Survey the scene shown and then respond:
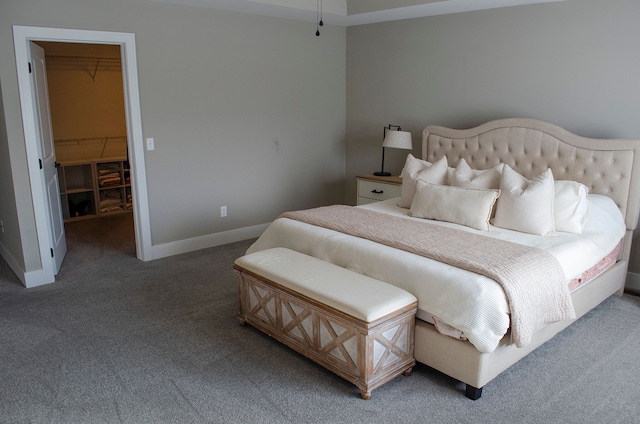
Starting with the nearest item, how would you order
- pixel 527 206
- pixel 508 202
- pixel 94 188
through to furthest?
pixel 527 206, pixel 508 202, pixel 94 188

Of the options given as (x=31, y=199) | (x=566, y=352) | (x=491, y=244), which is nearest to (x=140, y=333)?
(x=31, y=199)

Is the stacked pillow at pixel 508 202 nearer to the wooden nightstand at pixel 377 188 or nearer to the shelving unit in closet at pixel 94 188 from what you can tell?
the wooden nightstand at pixel 377 188

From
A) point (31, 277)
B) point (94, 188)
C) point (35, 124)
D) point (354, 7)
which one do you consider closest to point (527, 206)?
point (354, 7)

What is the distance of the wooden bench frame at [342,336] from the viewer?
2430 mm

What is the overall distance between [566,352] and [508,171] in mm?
1301

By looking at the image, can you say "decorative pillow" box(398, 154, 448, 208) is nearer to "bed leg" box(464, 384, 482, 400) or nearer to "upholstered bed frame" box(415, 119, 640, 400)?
"upholstered bed frame" box(415, 119, 640, 400)

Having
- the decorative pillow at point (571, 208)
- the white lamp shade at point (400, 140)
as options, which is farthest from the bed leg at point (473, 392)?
the white lamp shade at point (400, 140)

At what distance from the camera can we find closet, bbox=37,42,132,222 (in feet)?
19.9

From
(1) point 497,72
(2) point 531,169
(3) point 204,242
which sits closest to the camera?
(2) point 531,169

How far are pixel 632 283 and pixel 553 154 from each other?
1.21m

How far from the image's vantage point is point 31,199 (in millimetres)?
3867

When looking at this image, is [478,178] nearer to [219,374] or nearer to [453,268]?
[453,268]

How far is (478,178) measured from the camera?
3.78 meters

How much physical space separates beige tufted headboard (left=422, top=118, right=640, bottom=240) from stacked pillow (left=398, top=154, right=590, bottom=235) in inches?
15.5
